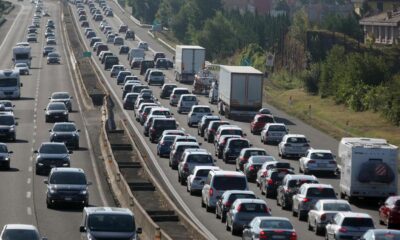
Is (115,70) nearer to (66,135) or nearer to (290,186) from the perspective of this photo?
(66,135)

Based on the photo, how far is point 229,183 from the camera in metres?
46.8

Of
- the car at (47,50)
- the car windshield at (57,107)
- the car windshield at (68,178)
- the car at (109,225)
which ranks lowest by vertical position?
the car at (47,50)

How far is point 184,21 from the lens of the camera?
182 meters

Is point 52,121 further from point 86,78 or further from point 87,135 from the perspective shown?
point 86,78

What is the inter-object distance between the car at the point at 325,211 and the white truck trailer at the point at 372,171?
730cm

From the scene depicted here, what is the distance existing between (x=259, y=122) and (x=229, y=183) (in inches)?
1167

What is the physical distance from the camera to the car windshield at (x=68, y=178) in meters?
46.5

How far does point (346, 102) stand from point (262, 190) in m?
39.4

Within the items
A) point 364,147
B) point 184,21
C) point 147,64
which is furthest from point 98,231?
point 184,21

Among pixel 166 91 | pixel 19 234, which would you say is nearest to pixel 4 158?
pixel 19 234

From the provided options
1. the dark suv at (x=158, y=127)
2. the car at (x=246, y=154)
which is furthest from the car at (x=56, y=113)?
the car at (x=246, y=154)

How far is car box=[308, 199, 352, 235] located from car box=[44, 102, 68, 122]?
40.5 metres

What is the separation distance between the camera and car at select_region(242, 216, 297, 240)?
36.0m

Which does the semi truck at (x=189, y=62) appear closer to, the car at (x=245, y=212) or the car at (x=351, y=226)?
the car at (x=245, y=212)
